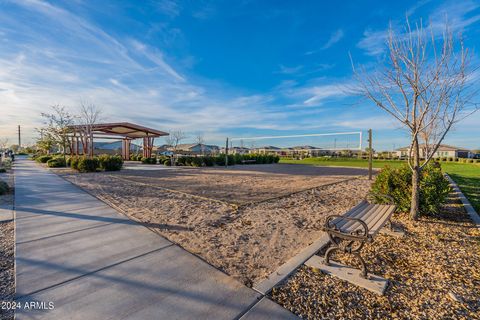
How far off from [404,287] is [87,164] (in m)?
14.3

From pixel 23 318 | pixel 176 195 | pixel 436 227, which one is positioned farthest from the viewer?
pixel 176 195

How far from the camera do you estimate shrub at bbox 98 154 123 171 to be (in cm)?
1255

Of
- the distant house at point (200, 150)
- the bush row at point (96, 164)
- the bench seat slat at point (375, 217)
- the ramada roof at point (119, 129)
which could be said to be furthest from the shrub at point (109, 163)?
the distant house at point (200, 150)

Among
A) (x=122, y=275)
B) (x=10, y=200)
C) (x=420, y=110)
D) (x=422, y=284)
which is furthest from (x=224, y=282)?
(x=10, y=200)

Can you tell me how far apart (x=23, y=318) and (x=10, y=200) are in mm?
5274

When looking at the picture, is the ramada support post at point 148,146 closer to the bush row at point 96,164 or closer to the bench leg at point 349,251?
the bush row at point 96,164

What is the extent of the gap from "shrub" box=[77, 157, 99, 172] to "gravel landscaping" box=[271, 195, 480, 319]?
13.4 m

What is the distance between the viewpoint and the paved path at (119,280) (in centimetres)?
169

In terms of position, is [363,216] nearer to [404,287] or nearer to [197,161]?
[404,287]

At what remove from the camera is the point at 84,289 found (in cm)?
191

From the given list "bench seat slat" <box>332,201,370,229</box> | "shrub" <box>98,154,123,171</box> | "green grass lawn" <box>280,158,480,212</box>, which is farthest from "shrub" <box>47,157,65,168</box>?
"green grass lawn" <box>280,158,480,212</box>

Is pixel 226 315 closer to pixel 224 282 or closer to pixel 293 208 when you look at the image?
pixel 224 282

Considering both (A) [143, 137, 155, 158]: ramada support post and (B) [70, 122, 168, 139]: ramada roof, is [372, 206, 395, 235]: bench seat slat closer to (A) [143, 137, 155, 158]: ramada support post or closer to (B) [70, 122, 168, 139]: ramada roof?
(B) [70, 122, 168, 139]: ramada roof

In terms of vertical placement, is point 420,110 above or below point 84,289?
above
